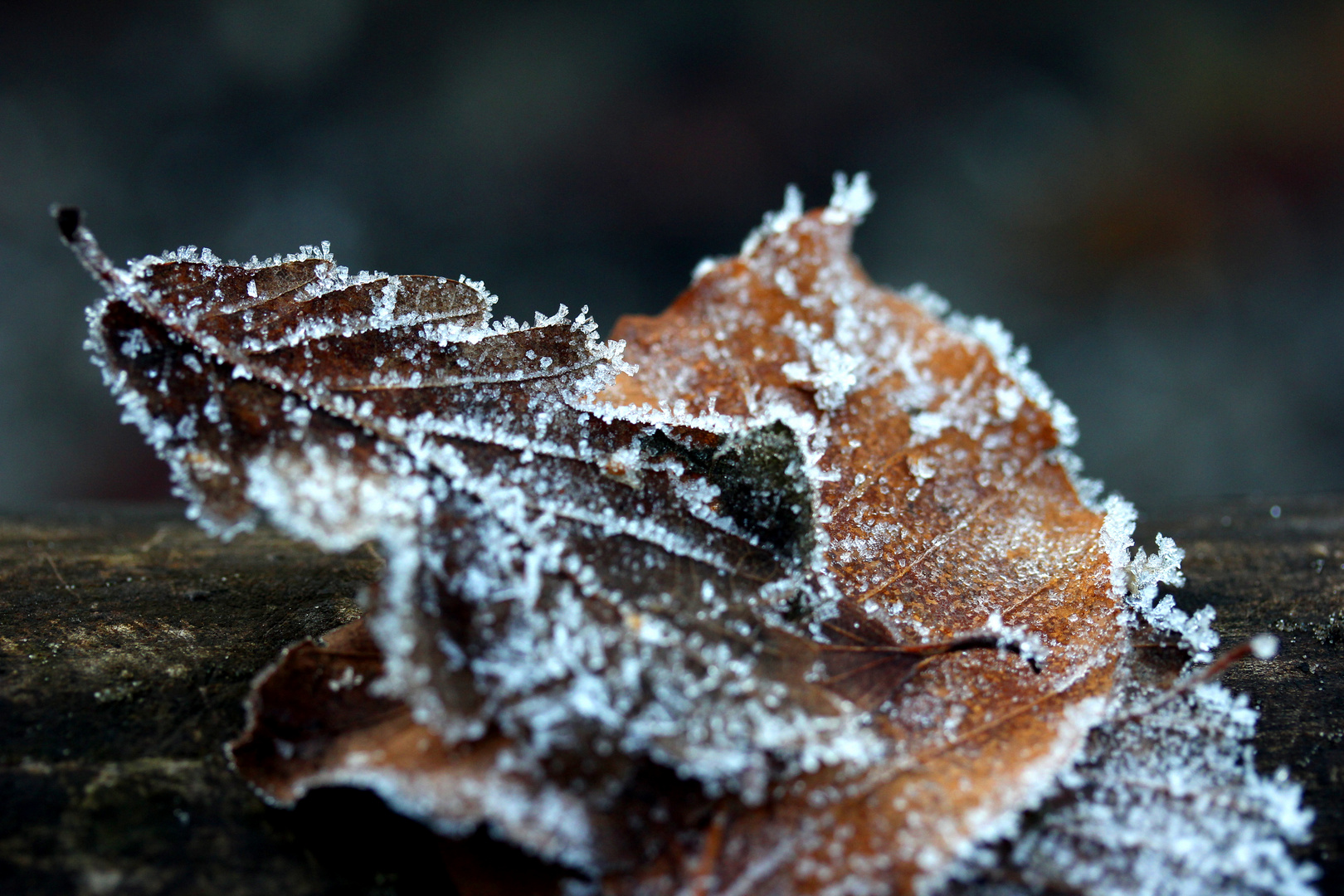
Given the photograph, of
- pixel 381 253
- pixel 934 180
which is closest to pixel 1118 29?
pixel 934 180

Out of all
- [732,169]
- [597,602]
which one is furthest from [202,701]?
[732,169]

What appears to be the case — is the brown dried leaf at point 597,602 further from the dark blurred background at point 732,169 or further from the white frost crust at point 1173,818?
the dark blurred background at point 732,169

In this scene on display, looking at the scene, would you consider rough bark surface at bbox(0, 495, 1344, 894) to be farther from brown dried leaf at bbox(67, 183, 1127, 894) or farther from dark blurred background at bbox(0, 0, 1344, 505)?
dark blurred background at bbox(0, 0, 1344, 505)

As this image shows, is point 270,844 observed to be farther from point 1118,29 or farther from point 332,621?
point 1118,29

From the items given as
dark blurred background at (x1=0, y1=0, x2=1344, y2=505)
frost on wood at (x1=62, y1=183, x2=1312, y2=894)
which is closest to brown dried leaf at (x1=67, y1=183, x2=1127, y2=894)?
frost on wood at (x1=62, y1=183, x2=1312, y2=894)

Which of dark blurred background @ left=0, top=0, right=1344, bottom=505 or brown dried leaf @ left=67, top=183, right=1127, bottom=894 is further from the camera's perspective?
dark blurred background @ left=0, top=0, right=1344, bottom=505

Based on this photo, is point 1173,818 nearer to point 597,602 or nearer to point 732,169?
point 597,602

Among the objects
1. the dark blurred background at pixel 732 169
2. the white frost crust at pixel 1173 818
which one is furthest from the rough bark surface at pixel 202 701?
the dark blurred background at pixel 732 169

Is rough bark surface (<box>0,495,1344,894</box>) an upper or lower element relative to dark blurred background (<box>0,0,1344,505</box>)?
lower
